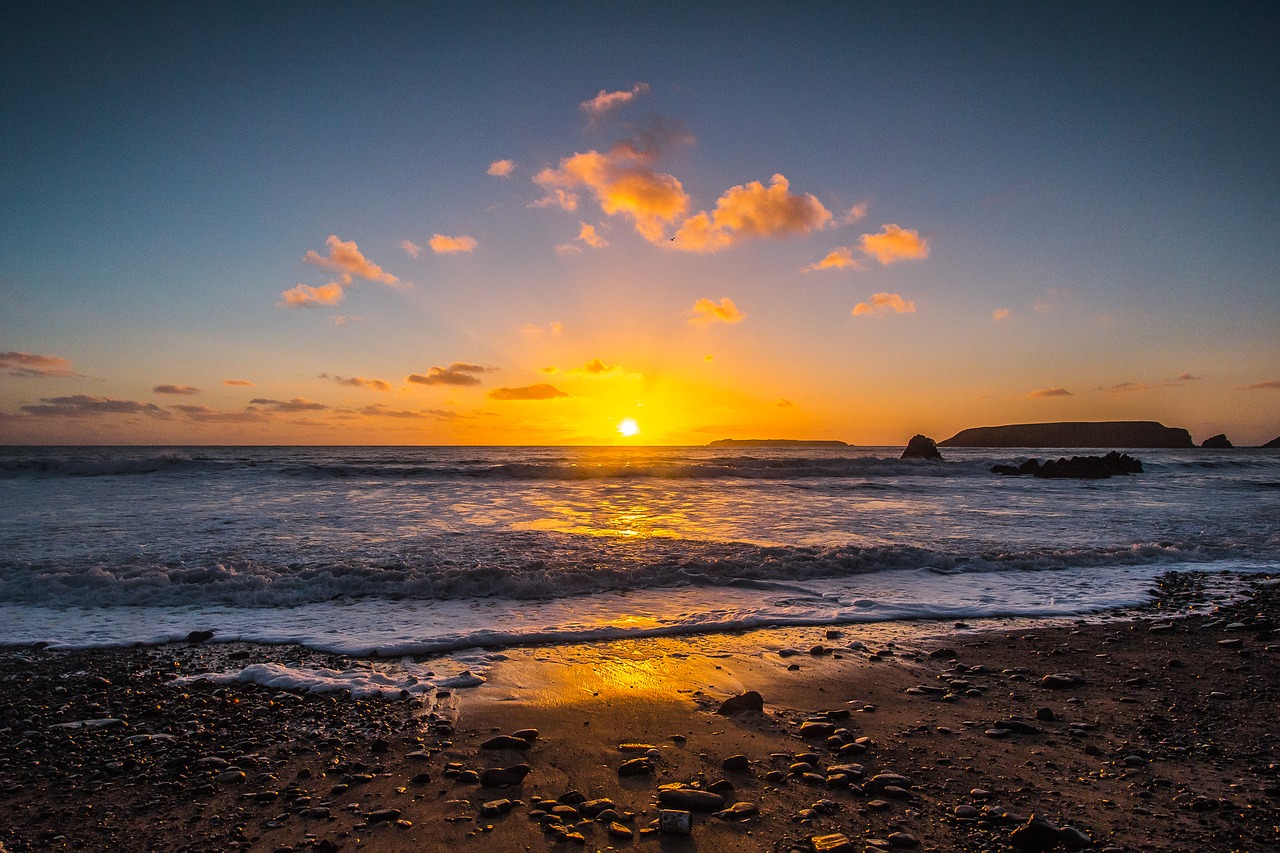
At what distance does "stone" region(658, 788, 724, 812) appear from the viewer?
9.66 feet

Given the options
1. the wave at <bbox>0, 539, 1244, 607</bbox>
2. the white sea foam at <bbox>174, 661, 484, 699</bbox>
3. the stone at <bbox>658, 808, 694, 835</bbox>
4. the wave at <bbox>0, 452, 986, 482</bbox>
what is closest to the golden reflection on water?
the wave at <bbox>0, 539, 1244, 607</bbox>

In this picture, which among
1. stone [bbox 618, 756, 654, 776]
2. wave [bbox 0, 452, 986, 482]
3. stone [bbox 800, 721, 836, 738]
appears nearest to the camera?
stone [bbox 618, 756, 654, 776]

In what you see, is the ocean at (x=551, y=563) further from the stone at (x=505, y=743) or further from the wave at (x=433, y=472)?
the wave at (x=433, y=472)

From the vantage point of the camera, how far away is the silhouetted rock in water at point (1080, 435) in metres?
120

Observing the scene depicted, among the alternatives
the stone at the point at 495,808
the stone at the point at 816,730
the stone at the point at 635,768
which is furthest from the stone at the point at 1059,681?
the stone at the point at 495,808

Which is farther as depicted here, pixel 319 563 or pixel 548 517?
pixel 548 517

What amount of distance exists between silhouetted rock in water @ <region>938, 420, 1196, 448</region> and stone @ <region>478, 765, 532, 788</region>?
152 metres

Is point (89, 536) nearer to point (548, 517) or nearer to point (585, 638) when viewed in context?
point (548, 517)

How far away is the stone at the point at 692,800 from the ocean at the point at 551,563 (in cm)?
294

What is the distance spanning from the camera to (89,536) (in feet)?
34.8

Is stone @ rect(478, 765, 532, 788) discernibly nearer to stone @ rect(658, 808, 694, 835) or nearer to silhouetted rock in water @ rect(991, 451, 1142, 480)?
stone @ rect(658, 808, 694, 835)

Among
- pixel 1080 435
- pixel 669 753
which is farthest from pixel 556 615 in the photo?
pixel 1080 435

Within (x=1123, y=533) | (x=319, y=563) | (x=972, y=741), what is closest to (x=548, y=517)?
(x=319, y=563)

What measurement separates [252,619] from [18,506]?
15104 millimetres
